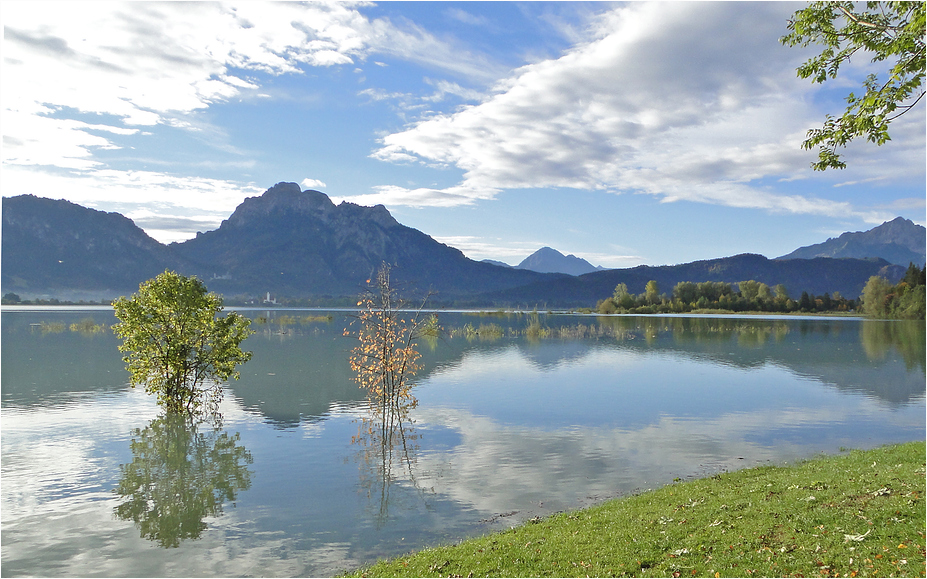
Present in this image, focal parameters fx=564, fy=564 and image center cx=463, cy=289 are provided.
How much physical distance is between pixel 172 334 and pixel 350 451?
12007 millimetres

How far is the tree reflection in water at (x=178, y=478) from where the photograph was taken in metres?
15.4

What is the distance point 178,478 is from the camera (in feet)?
62.9

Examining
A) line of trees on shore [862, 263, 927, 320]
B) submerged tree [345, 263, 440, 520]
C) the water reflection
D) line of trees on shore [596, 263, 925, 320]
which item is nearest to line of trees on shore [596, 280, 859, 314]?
line of trees on shore [596, 263, 925, 320]

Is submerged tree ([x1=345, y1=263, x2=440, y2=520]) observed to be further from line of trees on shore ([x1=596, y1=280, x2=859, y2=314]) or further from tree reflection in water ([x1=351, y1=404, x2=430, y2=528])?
line of trees on shore ([x1=596, y1=280, x2=859, y2=314])

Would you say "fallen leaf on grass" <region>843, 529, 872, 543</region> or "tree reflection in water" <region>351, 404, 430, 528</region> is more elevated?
"fallen leaf on grass" <region>843, 529, 872, 543</region>

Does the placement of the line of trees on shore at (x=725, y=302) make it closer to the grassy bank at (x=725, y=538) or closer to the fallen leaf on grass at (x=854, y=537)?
the grassy bank at (x=725, y=538)

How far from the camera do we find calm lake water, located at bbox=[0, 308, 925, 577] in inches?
565

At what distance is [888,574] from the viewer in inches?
373

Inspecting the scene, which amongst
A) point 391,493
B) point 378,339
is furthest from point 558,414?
point 391,493

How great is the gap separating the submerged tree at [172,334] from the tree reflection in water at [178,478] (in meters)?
2.42

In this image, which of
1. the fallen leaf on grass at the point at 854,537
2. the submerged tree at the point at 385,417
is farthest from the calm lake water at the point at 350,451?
the fallen leaf on grass at the point at 854,537

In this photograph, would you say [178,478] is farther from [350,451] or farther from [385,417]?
[385,417]

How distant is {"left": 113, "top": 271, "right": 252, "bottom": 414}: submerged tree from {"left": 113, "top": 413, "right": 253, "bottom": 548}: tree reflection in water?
2.42 m

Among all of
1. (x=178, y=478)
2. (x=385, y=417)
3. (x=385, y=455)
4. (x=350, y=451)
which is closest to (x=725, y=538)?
(x=385, y=455)
